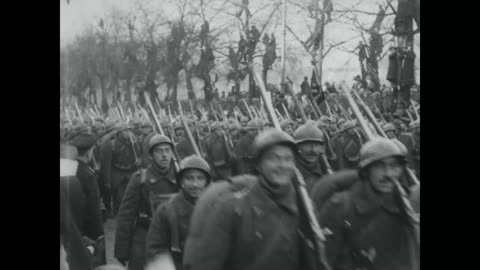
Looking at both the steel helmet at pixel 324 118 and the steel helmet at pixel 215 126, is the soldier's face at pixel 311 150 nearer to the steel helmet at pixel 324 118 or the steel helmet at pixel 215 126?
the steel helmet at pixel 324 118

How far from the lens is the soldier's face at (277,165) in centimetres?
400

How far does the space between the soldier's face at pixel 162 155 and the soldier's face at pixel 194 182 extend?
200mm

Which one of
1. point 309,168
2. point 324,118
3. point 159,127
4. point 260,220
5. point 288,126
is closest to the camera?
point 260,220

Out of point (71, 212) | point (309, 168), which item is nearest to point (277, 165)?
Result: point (309, 168)

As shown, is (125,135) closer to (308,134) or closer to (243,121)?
(243,121)

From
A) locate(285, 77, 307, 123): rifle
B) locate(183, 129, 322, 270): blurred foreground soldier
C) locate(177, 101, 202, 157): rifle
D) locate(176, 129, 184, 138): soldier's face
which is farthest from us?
locate(176, 129, 184, 138): soldier's face

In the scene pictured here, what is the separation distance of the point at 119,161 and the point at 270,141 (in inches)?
51.2

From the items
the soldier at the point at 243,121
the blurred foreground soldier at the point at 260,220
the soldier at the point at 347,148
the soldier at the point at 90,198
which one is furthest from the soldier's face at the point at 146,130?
the soldier at the point at 347,148

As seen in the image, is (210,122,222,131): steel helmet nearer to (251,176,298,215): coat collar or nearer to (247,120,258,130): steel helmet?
(247,120,258,130): steel helmet

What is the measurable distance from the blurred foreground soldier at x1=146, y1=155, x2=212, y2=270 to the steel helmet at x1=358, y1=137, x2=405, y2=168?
0.90 meters

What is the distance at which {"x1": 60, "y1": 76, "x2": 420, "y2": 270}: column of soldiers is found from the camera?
399cm

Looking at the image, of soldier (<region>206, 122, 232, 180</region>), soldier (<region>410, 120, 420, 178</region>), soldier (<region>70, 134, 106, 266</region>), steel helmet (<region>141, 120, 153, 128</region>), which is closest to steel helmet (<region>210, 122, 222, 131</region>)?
soldier (<region>206, 122, 232, 180</region>)

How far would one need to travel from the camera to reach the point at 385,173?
4.06 m
